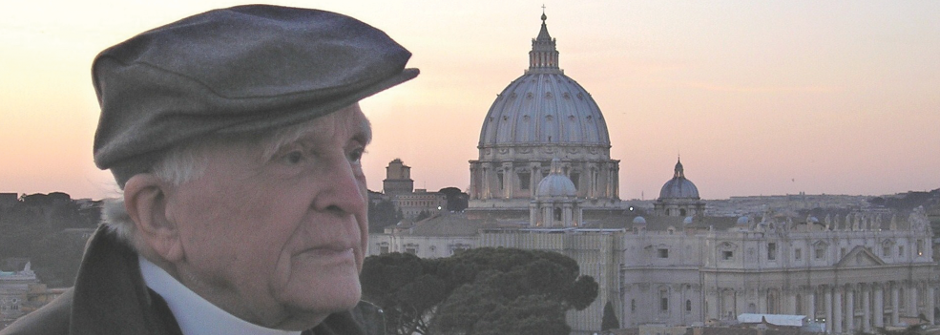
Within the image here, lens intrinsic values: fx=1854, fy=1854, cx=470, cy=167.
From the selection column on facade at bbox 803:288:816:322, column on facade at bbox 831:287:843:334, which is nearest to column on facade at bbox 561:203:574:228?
column on facade at bbox 803:288:816:322

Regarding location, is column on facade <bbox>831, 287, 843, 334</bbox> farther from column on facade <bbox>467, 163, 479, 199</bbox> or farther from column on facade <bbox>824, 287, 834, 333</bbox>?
column on facade <bbox>467, 163, 479, 199</bbox>

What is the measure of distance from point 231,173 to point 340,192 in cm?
15

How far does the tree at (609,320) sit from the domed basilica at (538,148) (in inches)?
959

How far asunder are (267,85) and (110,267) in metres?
0.37

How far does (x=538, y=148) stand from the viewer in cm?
8875

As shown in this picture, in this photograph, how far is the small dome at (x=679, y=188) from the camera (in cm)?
8650

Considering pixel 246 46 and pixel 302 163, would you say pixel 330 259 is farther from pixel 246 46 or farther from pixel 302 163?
pixel 246 46

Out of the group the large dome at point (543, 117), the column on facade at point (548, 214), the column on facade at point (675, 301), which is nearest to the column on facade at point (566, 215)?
the column on facade at point (548, 214)

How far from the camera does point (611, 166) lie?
9012 centimetres

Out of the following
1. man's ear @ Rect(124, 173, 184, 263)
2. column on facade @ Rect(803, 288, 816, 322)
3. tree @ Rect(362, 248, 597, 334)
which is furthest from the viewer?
column on facade @ Rect(803, 288, 816, 322)

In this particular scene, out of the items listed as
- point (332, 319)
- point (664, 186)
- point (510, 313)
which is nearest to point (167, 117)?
point (332, 319)

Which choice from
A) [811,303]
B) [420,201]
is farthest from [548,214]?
[420,201]

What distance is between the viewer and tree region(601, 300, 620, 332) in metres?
61.1

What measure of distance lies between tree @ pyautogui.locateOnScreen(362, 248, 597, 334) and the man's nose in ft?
125
